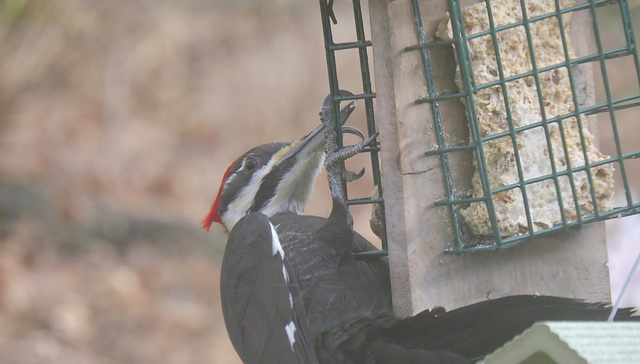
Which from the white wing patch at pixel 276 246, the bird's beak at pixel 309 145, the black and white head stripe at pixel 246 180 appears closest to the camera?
the white wing patch at pixel 276 246

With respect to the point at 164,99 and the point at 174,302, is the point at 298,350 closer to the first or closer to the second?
the point at 174,302

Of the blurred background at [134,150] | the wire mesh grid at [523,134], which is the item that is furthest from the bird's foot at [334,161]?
the blurred background at [134,150]

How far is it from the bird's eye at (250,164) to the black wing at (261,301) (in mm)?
481

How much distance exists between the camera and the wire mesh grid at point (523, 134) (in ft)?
8.39

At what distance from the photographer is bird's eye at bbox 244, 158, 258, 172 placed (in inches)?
137

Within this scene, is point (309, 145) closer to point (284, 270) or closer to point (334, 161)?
point (334, 161)

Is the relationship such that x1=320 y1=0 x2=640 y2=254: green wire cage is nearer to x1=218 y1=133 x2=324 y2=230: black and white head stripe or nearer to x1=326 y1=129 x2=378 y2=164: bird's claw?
x1=326 y1=129 x2=378 y2=164: bird's claw

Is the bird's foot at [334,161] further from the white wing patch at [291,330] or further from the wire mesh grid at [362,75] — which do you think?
the white wing patch at [291,330]

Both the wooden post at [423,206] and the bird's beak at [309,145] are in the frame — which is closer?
the wooden post at [423,206]

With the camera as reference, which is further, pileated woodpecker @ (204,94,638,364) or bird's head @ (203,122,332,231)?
bird's head @ (203,122,332,231)

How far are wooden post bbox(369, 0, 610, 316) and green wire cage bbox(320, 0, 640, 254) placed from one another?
0.03 meters

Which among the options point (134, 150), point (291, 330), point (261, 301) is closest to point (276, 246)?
point (261, 301)

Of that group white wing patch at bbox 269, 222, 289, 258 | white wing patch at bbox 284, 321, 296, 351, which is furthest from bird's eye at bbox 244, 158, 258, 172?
white wing patch at bbox 284, 321, 296, 351

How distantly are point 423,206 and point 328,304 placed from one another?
559 millimetres
